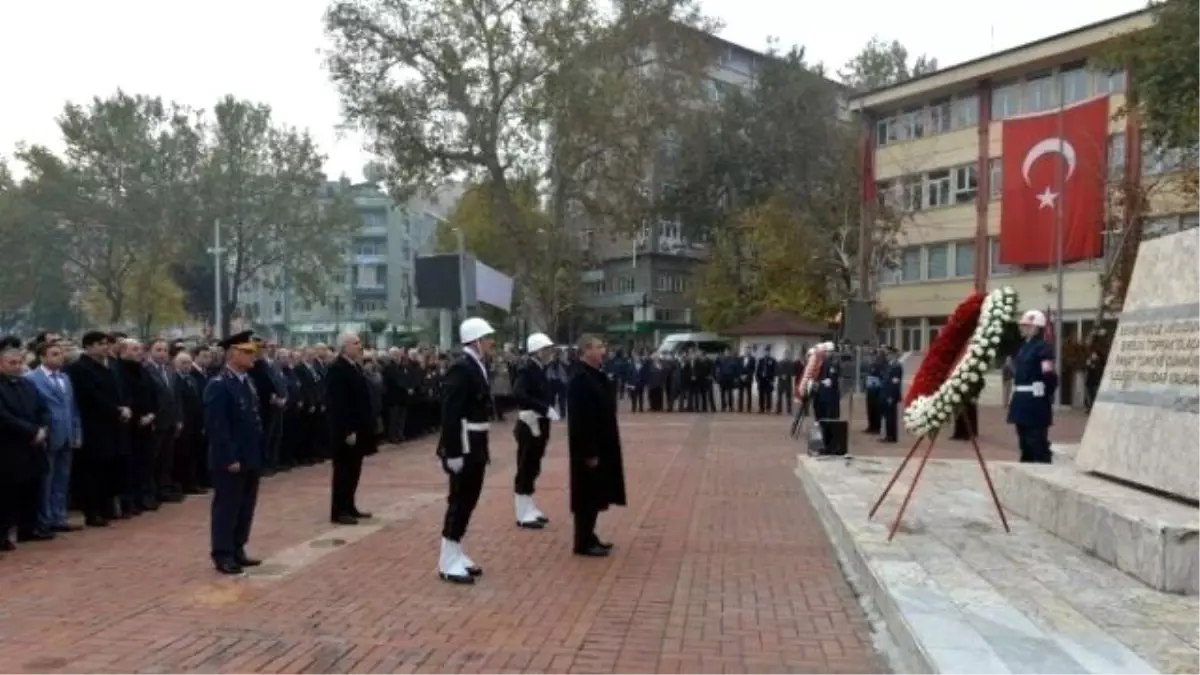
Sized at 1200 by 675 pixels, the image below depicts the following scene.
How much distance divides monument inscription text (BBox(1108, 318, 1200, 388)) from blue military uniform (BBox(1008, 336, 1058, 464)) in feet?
5.34

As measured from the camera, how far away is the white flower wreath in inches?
355

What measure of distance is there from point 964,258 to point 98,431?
121 feet

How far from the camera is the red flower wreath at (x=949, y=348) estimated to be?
31.3 ft

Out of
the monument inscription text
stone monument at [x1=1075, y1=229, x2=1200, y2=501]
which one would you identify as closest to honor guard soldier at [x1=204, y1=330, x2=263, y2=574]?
stone monument at [x1=1075, y1=229, x2=1200, y2=501]

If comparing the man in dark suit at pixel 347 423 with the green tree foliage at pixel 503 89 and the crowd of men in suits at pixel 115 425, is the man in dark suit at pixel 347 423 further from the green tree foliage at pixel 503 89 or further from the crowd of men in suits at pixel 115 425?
the green tree foliage at pixel 503 89

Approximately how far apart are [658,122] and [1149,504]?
3306cm

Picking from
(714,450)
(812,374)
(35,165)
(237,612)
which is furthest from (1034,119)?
(35,165)

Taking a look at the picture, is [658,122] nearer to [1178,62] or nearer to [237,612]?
[1178,62]

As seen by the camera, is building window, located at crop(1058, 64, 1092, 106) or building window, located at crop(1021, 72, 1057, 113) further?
building window, located at crop(1021, 72, 1057, 113)

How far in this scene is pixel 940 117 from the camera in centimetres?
4347

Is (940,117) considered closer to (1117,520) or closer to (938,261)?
(938,261)

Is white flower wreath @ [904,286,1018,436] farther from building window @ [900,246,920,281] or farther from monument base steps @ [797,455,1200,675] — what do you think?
building window @ [900,246,920,281]

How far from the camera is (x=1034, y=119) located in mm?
24797

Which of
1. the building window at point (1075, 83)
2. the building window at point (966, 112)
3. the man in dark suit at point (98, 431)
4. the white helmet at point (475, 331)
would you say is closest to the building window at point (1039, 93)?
the building window at point (1075, 83)
